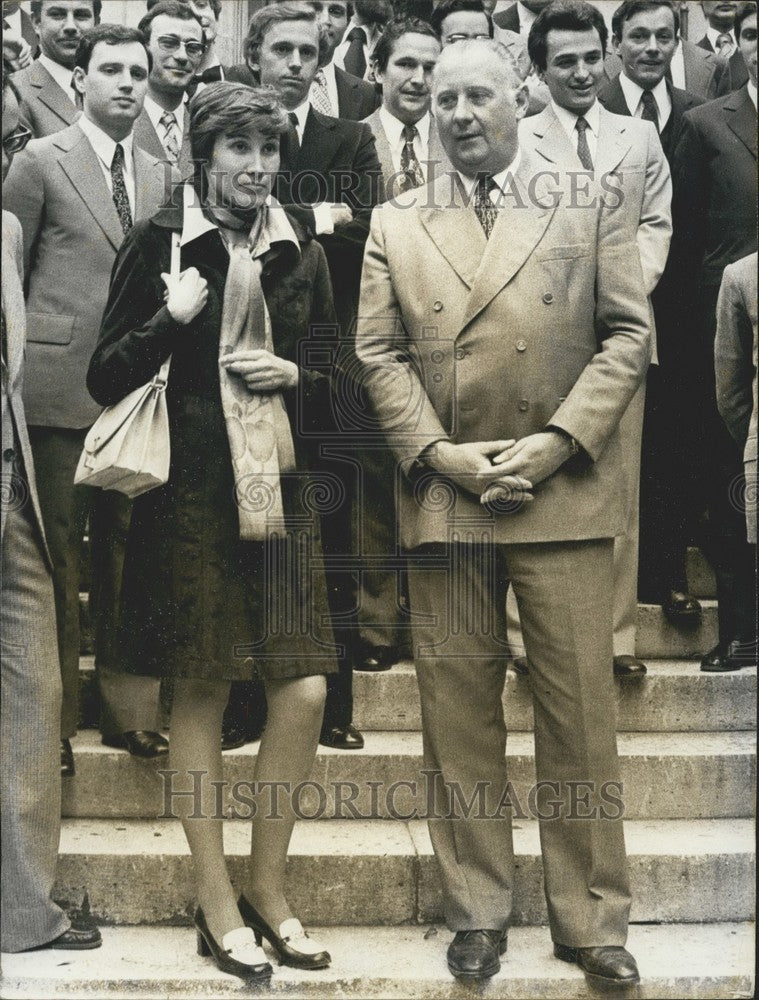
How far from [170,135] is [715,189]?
1.64 m

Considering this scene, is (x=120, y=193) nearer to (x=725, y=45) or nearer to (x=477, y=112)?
(x=477, y=112)

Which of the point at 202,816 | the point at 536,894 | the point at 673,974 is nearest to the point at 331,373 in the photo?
the point at 202,816

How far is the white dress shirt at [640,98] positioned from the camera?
14.9 feet

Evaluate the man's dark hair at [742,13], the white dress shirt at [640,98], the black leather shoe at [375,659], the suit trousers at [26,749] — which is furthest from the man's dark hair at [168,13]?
the black leather shoe at [375,659]

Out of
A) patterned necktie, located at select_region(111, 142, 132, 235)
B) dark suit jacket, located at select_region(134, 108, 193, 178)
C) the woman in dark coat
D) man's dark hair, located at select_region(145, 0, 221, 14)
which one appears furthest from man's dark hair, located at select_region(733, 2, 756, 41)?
patterned necktie, located at select_region(111, 142, 132, 235)

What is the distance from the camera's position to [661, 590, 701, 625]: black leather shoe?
4.72 metres

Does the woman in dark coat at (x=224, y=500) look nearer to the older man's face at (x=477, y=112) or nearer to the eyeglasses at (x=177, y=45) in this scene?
the eyeglasses at (x=177, y=45)

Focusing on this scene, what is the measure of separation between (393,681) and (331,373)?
97 cm

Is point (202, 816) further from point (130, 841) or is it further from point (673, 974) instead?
point (673, 974)

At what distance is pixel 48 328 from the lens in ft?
14.4

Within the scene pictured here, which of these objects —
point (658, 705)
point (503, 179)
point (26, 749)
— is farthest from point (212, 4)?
point (658, 705)

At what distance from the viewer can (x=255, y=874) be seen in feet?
13.6

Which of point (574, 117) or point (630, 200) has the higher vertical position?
point (574, 117)

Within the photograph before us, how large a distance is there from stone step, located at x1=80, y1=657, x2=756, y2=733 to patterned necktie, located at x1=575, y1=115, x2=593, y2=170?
1.54 m
